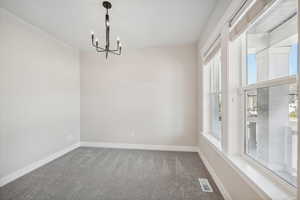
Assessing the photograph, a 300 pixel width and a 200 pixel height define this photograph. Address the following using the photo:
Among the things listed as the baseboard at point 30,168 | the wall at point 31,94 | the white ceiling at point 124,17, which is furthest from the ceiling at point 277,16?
the baseboard at point 30,168

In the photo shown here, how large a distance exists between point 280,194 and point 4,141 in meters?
3.39

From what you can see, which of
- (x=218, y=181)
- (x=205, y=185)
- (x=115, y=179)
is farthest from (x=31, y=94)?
(x=218, y=181)

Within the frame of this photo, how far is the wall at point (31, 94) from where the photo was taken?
223 cm

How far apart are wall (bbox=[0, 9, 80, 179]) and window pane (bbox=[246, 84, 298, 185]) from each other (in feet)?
11.2

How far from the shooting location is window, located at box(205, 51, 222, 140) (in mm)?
2508

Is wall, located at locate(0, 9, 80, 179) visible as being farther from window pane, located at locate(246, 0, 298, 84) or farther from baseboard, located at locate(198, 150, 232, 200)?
window pane, located at locate(246, 0, 298, 84)

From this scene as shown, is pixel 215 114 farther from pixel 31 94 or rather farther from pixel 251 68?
pixel 31 94

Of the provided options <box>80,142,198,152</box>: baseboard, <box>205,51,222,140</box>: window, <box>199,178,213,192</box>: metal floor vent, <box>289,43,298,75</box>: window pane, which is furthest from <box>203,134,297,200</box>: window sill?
<box>80,142,198,152</box>: baseboard

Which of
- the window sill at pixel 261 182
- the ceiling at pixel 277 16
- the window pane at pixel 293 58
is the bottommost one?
the window sill at pixel 261 182

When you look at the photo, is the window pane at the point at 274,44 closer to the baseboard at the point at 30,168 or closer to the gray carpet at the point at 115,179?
the gray carpet at the point at 115,179

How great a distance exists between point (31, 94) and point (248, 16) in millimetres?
3429

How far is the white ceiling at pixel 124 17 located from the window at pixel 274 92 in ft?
3.59

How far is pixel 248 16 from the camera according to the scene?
1.32 metres

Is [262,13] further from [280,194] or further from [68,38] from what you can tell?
[68,38]
